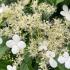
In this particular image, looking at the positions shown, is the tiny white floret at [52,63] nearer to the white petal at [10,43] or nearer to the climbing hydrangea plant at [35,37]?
the climbing hydrangea plant at [35,37]

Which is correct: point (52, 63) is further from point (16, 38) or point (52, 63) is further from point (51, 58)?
point (16, 38)

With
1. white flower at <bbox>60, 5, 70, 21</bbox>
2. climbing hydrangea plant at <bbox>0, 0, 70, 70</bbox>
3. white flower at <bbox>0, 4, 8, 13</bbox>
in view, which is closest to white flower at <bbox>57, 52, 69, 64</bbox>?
climbing hydrangea plant at <bbox>0, 0, 70, 70</bbox>

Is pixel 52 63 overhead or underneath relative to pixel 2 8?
underneath

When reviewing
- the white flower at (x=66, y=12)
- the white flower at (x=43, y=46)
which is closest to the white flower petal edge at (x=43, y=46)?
the white flower at (x=43, y=46)

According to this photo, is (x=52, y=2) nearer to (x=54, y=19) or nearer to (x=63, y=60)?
(x=54, y=19)

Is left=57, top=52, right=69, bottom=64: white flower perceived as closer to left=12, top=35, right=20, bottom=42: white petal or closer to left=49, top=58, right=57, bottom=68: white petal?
left=49, top=58, right=57, bottom=68: white petal

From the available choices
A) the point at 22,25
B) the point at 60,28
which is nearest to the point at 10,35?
the point at 22,25

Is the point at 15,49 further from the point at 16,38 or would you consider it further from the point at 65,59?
the point at 65,59

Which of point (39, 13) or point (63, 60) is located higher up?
point (39, 13)

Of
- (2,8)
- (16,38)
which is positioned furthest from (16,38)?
(2,8)
